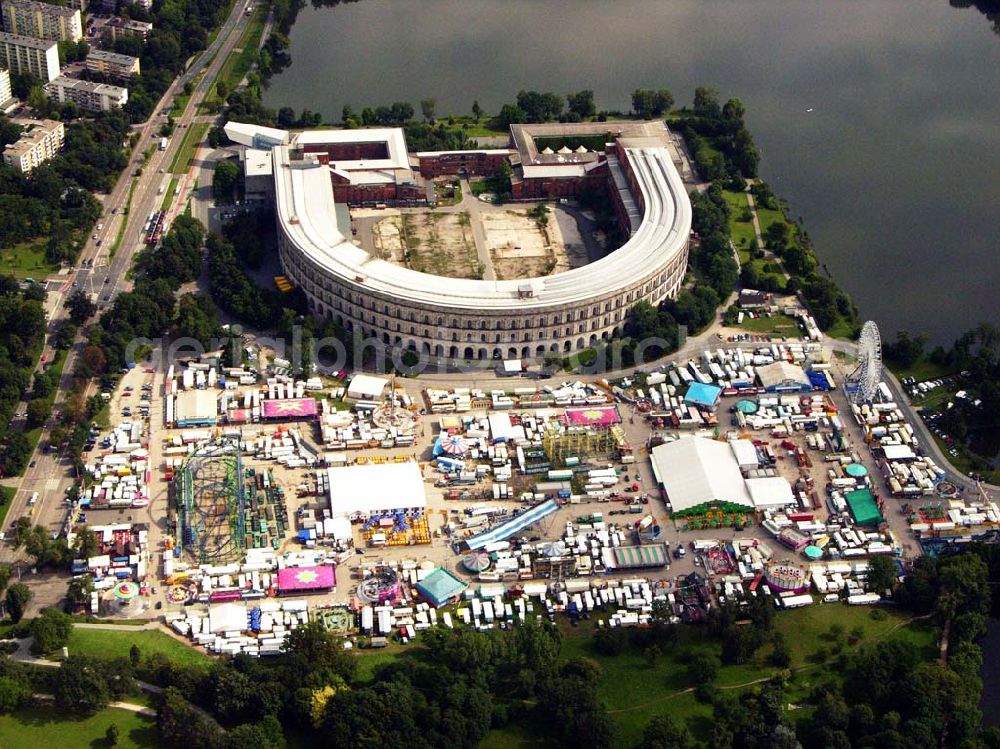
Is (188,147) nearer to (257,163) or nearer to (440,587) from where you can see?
(257,163)

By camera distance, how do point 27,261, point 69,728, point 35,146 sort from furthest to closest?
1. point 35,146
2. point 27,261
3. point 69,728

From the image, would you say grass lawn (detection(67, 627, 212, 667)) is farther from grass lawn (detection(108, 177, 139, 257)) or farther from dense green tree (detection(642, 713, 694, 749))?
grass lawn (detection(108, 177, 139, 257))

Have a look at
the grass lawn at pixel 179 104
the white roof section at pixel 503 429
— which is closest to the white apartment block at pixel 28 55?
the grass lawn at pixel 179 104

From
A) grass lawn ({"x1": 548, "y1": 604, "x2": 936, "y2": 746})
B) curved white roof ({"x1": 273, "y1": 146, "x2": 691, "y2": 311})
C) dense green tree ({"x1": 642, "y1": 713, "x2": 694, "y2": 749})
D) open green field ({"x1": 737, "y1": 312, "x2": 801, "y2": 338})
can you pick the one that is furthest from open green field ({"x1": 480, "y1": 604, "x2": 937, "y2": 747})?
open green field ({"x1": 737, "y1": 312, "x2": 801, "y2": 338})

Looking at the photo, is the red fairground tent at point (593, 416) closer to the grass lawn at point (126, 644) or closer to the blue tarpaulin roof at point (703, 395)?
the blue tarpaulin roof at point (703, 395)

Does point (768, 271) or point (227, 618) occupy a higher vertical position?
point (768, 271)

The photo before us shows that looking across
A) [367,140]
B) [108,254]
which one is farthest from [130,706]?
[367,140]

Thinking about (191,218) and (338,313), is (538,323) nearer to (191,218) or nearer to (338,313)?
(338,313)
